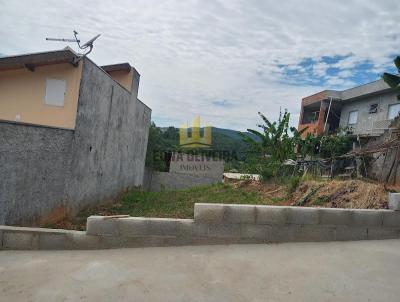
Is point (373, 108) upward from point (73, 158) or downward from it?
upward

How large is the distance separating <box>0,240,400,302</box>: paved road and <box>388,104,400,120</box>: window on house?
51.4ft

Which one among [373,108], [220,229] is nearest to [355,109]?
[373,108]

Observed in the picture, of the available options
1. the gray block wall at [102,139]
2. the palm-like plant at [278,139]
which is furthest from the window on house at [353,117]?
the gray block wall at [102,139]

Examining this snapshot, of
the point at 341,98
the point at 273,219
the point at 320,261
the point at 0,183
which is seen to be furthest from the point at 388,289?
the point at 341,98

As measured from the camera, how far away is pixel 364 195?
5.41 metres

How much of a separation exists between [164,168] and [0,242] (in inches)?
662

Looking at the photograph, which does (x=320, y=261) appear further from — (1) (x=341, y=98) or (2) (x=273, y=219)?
(1) (x=341, y=98)

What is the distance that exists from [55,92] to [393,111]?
56.9 ft

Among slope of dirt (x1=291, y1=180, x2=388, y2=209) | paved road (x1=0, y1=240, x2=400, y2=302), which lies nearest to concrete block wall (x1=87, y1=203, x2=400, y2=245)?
paved road (x1=0, y1=240, x2=400, y2=302)

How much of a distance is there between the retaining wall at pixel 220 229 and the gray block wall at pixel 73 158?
4.41 feet

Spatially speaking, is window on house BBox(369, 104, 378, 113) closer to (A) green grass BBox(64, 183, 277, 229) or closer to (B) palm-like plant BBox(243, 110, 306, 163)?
(B) palm-like plant BBox(243, 110, 306, 163)

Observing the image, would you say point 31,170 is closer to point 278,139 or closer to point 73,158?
point 73,158

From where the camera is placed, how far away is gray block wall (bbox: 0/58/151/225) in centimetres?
498

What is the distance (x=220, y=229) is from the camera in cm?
414
